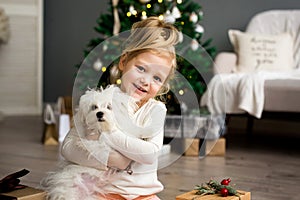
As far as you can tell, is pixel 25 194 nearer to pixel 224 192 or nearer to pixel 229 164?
pixel 224 192

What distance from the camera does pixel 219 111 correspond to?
11.0 ft

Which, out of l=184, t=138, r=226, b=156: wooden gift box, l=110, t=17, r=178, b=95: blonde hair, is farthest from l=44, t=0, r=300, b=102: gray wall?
l=110, t=17, r=178, b=95: blonde hair

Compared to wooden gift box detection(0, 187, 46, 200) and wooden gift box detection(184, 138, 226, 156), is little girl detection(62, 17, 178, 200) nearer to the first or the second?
wooden gift box detection(0, 187, 46, 200)

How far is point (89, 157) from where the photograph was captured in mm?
1730

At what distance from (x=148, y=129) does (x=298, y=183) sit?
114 cm

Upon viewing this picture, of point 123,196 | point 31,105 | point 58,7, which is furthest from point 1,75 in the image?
point 123,196

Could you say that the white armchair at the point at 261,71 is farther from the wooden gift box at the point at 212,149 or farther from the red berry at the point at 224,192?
the red berry at the point at 224,192

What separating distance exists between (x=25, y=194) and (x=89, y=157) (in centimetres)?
22

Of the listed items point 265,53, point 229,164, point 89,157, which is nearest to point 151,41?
point 89,157

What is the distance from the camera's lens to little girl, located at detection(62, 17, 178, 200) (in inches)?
67.6

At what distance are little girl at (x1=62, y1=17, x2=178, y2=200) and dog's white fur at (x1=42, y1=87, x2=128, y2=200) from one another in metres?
0.02

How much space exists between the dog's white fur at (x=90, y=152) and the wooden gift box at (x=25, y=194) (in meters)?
0.03

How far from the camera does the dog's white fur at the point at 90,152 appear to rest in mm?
1665

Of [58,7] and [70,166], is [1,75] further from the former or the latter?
[70,166]
